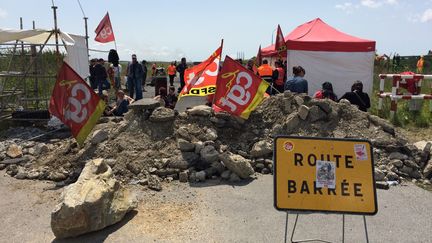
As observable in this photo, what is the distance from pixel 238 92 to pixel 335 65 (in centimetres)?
824

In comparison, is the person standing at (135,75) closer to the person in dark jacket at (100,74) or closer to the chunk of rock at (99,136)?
the person in dark jacket at (100,74)

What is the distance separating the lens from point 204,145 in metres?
7.55

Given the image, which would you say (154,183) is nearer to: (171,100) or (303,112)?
(303,112)

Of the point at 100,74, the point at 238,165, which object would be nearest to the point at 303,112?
the point at 238,165

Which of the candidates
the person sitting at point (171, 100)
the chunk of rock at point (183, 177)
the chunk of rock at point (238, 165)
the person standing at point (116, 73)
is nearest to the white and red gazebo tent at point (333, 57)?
the person sitting at point (171, 100)

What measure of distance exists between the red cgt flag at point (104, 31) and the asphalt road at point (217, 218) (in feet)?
41.0

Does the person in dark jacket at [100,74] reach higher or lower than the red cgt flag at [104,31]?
lower

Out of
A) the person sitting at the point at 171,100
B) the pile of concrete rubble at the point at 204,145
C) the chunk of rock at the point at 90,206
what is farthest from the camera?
the person sitting at the point at 171,100

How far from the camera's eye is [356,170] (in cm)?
421

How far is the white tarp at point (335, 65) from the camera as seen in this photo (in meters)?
15.1

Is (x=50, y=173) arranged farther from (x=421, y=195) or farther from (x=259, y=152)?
(x=421, y=195)

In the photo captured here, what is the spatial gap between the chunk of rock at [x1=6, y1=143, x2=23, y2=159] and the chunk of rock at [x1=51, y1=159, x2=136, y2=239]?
10.8 feet

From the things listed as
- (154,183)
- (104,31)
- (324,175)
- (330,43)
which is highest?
(104,31)

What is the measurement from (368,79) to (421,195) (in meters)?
9.73
